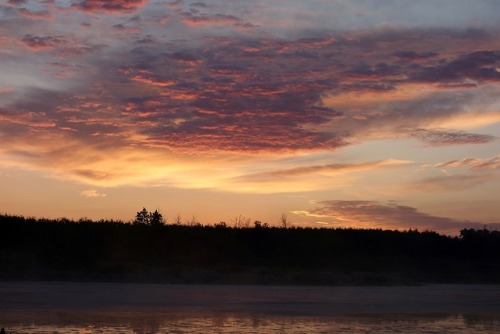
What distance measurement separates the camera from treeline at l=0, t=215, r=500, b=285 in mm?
49406

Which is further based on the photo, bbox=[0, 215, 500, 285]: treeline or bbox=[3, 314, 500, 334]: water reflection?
bbox=[0, 215, 500, 285]: treeline

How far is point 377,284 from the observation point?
4997 centimetres

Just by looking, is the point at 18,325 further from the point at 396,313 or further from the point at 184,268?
the point at 184,268

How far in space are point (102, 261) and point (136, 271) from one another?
14.6ft

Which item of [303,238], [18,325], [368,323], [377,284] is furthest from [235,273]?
[18,325]

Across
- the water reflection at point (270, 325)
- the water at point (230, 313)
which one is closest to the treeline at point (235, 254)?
the water at point (230, 313)

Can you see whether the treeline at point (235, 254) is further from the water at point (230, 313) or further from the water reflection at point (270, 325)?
the water reflection at point (270, 325)

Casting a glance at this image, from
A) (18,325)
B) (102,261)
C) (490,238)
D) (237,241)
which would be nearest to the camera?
(18,325)

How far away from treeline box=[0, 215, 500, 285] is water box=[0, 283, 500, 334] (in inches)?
565

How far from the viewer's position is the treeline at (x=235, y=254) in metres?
49.4

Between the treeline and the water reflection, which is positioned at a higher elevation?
the treeline

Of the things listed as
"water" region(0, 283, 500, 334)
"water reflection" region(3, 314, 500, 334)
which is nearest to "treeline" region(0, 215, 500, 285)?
"water" region(0, 283, 500, 334)

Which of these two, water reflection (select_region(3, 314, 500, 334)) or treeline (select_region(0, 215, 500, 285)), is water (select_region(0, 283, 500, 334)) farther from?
treeline (select_region(0, 215, 500, 285))

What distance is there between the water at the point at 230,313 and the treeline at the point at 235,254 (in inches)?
565
